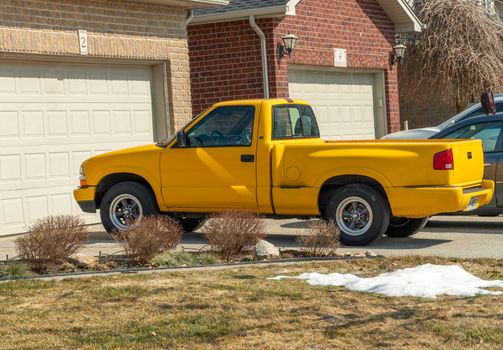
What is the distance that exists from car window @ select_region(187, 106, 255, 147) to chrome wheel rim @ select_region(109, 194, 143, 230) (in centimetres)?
118

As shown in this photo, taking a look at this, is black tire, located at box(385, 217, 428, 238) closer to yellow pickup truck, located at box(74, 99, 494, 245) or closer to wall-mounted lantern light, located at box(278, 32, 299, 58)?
yellow pickup truck, located at box(74, 99, 494, 245)

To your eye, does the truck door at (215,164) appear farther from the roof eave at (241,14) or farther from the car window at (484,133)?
the roof eave at (241,14)

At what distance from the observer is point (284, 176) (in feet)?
46.2

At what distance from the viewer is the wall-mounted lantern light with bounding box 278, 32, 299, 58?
20.7 m

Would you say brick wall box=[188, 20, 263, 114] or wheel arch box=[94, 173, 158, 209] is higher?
brick wall box=[188, 20, 263, 114]

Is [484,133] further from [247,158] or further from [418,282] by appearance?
[418,282]

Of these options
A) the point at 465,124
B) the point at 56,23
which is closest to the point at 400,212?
the point at 465,124

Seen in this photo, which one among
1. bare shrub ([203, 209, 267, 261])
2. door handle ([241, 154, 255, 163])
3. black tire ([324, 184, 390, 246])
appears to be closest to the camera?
bare shrub ([203, 209, 267, 261])

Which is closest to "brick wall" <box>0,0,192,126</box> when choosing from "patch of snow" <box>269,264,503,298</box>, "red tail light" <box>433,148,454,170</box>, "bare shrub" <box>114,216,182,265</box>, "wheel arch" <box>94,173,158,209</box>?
"wheel arch" <box>94,173,158,209</box>

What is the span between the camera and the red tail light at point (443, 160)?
43.3 ft

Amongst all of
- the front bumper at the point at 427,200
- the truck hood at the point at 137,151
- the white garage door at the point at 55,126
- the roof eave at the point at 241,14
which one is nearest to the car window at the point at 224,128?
the truck hood at the point at 137,151

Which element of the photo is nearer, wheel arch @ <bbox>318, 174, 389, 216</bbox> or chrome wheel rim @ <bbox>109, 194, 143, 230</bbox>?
wheel arch @ <bbox>318, 174, 389, 216</bbox>

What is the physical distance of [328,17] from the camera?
22828mm

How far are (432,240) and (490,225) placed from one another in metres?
2.09
